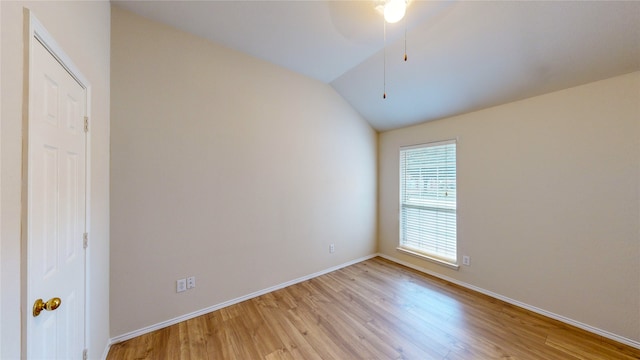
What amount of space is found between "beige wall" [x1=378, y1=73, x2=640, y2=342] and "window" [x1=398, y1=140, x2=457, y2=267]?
0.15 m

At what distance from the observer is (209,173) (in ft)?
7.43

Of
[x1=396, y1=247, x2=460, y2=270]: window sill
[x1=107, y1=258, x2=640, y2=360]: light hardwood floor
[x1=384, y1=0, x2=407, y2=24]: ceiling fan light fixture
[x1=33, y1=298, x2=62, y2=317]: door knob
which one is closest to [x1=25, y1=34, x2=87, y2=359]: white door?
[x1=33, y1=298, x2=62, y2=317]: door knob

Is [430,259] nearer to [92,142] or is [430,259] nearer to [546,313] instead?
[546,313]

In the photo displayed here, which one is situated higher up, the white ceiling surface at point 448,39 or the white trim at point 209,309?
the white ceiling surface at point 448,39

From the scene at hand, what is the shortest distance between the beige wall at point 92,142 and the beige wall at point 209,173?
0.15 m

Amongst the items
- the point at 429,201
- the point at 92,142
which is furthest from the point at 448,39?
the point at 92,142

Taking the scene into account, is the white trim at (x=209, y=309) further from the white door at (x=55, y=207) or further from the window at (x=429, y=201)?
the window at (x=429, y=201)

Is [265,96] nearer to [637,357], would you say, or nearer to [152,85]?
[152,85]

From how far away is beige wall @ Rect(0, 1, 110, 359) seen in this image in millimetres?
720

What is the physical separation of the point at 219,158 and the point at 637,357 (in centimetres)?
390

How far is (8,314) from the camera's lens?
713 mm

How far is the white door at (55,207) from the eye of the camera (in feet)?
2.83

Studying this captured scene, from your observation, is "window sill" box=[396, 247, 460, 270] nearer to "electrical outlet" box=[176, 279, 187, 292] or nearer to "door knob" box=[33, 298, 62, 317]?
"electrical outlet" box=[176, 279, 187, 292]

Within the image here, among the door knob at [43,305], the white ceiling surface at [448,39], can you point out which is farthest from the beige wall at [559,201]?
the door knob at [43,305]
